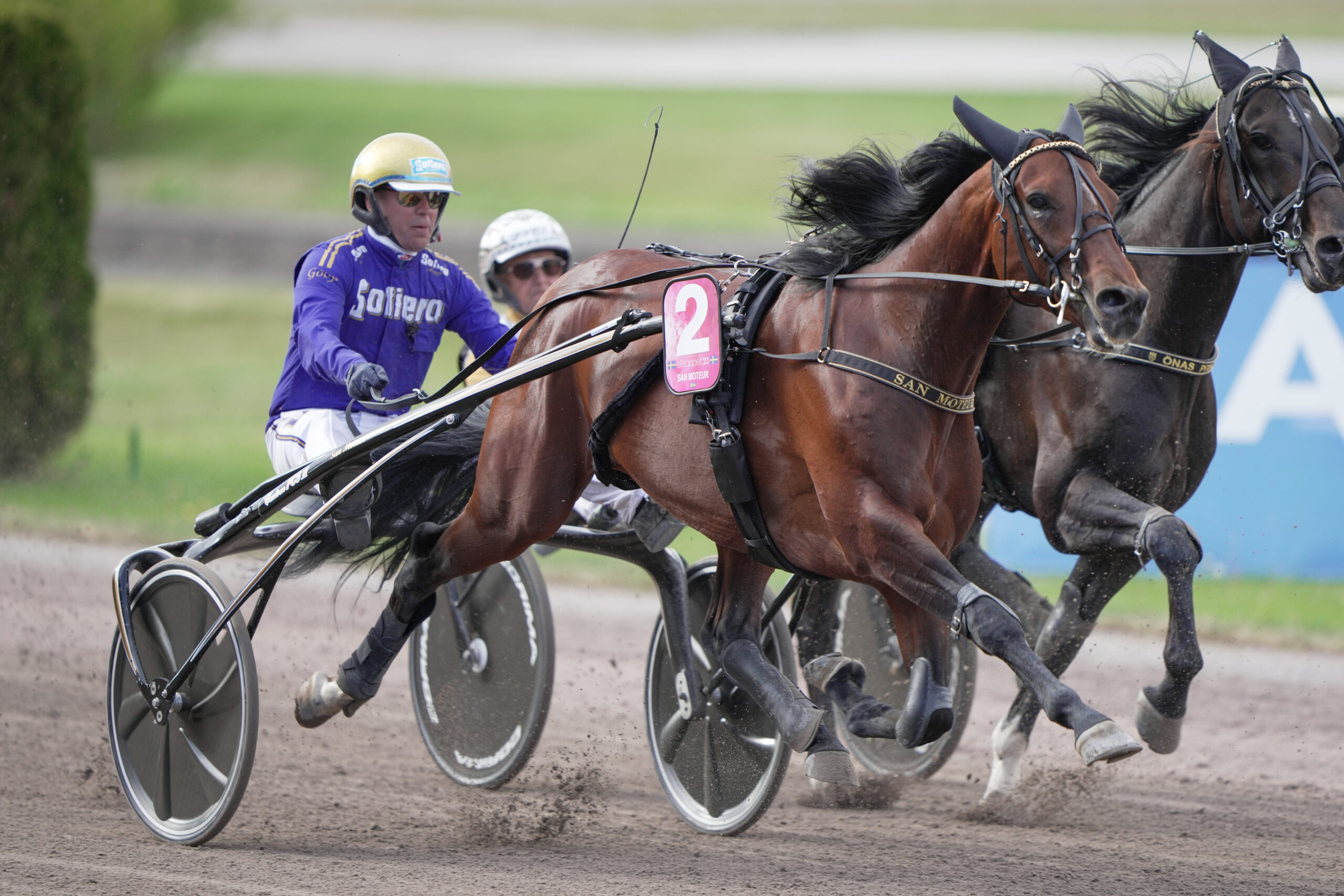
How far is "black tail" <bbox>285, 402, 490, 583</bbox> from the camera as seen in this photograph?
4414 millimetres

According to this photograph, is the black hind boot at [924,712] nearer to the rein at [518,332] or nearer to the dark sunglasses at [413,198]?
the rein at [518,332]

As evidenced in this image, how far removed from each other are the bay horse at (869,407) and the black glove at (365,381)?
0.40 meters

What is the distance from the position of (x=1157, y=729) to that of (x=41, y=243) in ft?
24.9

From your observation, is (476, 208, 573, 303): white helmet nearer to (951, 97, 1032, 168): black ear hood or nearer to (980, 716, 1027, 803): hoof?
(980, 716, 1027, 803): hoof

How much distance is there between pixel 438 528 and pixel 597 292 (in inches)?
33.9

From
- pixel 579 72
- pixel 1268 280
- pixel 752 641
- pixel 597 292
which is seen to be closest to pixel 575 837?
pixel 752 641

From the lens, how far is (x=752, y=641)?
392cm

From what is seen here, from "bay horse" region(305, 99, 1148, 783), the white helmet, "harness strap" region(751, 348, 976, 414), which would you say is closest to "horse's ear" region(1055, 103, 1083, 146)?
"bay horse" region(305, 99, 1148, 783)

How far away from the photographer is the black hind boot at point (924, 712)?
3.21 m

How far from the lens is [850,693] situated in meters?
3.62

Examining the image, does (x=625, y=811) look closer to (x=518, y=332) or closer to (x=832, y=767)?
(x=832, y=767)

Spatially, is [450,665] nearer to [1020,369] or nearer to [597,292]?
[597,292]

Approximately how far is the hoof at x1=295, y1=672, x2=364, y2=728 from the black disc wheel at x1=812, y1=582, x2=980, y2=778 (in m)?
1.64

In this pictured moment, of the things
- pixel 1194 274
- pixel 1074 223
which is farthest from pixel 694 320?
pixel 1194 274
